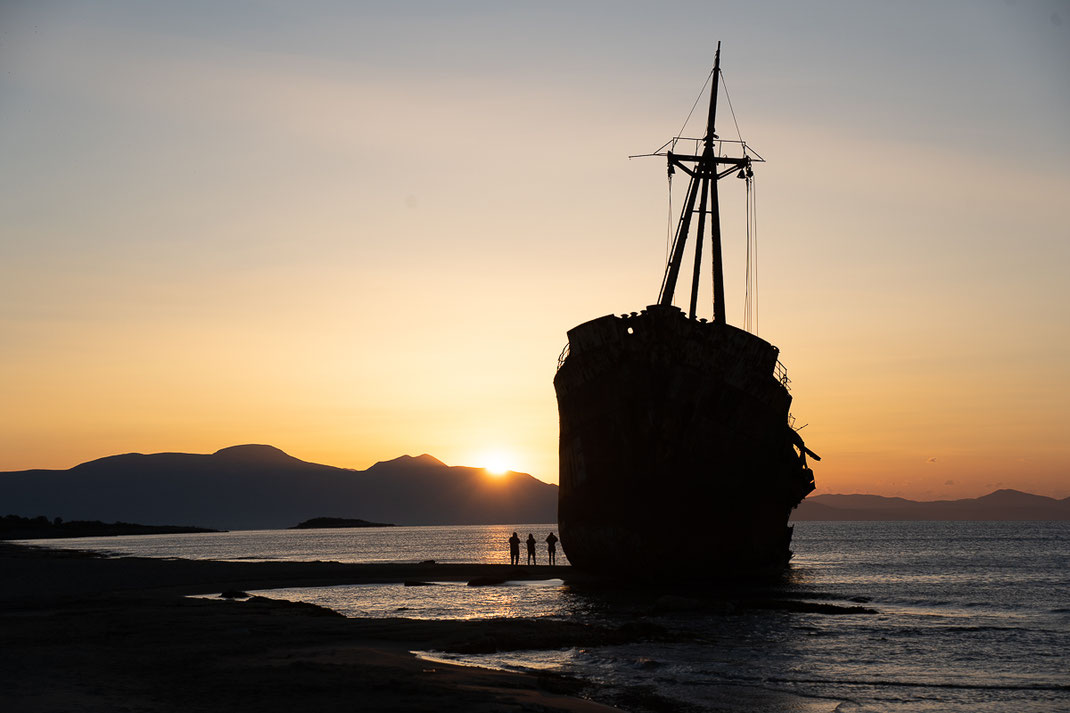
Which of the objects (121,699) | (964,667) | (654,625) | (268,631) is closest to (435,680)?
(121,699)

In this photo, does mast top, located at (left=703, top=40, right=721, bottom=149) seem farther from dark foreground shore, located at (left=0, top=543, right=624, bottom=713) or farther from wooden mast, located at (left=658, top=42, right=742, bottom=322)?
dark foreground shore, located at (left=0, top=543, right=624, bottom=713)

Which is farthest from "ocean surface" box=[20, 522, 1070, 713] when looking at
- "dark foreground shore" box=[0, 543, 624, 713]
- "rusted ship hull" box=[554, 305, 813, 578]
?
"rusted ship hull" box=[554, 305, 813, 578]

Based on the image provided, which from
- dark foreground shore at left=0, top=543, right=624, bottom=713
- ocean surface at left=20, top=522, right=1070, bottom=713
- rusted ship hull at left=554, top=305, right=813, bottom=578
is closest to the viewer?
dark foreground shore at left=0, top=543, right=624, bottom=713

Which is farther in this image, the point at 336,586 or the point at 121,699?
the point at 336,586

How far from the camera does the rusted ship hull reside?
30.8 m

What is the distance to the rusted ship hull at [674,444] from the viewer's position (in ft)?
101

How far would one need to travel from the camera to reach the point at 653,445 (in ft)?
101

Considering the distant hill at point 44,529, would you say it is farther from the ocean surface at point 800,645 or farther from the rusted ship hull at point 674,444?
the ocean surface at point 800,645

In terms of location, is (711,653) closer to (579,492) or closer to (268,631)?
(268,631)

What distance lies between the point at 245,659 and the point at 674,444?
18359 mm

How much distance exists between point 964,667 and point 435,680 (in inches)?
454

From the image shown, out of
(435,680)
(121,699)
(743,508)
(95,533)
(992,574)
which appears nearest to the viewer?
(121,699)

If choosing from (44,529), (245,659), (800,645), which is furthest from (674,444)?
(44,529)

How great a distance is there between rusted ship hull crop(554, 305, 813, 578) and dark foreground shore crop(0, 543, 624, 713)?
10847 millimetres
